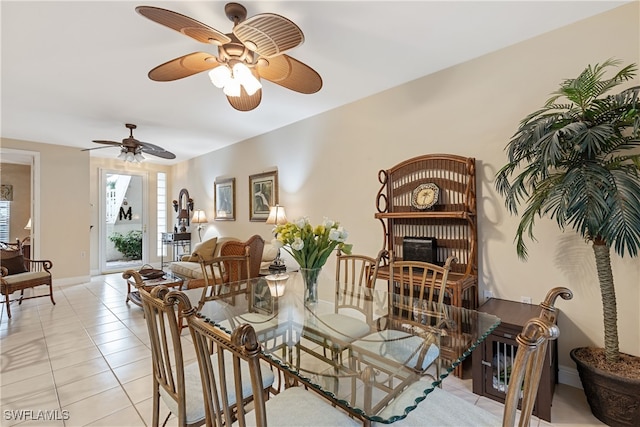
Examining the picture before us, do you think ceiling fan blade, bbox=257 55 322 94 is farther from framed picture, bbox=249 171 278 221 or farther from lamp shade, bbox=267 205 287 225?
framed picture, bbox=249 171 278 221

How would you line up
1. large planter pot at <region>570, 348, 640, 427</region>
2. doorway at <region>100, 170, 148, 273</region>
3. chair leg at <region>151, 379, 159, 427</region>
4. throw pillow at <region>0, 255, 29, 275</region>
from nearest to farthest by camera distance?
chair leg at <region>151, 379, 159, 427</region> → large planter pot at <region>570, 348, 640, 427</region> → throw pillow at <region>0, 255, 29, 275</region> → doorway at <region>100, 170, 148, 273</region>

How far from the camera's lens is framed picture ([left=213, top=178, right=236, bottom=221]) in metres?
5.42

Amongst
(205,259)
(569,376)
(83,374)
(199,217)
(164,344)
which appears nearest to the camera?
(164,344)

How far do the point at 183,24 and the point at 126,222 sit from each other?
708 centimetres

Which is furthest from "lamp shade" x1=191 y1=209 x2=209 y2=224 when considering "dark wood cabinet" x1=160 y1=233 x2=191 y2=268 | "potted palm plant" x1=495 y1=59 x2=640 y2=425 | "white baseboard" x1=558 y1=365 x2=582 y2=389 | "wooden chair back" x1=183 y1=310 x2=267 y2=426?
"white baseboard" x1=558 y1=365 x2=582 y2=389

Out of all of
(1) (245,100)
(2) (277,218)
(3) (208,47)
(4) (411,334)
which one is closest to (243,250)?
(2) (277,218)

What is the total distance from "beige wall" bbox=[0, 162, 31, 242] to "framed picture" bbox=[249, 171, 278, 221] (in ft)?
18.7

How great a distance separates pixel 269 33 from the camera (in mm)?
1506

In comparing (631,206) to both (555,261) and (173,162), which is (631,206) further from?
(173,162)

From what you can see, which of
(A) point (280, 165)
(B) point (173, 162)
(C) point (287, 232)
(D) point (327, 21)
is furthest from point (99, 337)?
(B) point (173, 162)

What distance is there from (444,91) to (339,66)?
1.02 meters

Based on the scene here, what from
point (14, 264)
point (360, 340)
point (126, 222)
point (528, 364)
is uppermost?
A: point (126, 222)

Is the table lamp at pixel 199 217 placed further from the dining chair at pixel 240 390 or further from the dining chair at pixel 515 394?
the dining chair at pixel 515 394

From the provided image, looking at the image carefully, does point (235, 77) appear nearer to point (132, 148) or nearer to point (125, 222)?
point (132, 148)
